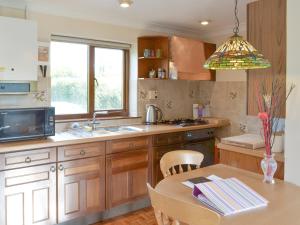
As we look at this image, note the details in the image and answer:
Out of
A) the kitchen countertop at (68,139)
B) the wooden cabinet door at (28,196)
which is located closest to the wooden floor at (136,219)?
the wooden cabinet door at (28,196)

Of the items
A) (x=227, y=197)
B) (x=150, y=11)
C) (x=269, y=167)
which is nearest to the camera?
(x=227, y=197)

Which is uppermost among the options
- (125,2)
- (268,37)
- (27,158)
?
(125,2)

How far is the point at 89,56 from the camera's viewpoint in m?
3.22

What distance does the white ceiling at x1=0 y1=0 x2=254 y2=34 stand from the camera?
2680 millimetres

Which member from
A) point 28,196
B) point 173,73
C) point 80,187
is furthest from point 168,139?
point 28,196

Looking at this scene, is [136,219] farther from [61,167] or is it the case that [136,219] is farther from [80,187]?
[61,167]

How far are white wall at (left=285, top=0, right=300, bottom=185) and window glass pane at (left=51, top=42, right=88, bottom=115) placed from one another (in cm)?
215

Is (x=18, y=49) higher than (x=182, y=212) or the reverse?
higher

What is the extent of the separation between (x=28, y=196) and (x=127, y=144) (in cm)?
101

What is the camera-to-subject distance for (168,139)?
124 inches

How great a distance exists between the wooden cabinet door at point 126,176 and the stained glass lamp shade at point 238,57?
5.09ft

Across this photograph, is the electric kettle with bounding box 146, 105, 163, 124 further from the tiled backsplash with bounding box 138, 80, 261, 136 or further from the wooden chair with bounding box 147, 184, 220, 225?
the wooden chair with bounding box 147, 184, 220, 225

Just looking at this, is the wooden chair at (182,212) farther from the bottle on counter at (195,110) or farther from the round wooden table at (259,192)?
the bottle on counter at (195,110)

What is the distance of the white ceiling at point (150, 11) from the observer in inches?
105
